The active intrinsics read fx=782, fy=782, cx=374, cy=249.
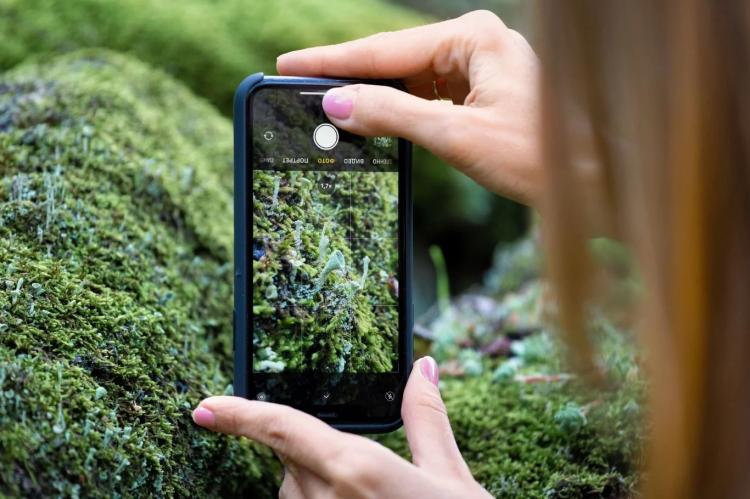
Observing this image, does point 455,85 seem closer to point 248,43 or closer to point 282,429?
point 282,429

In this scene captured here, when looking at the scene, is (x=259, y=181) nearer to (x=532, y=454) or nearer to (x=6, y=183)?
(x=6, y=183)

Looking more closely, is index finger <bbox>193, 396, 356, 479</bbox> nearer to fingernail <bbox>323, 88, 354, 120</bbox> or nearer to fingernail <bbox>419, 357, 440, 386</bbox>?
fingernail <bbox>419, 357, 440, 386</bbox>

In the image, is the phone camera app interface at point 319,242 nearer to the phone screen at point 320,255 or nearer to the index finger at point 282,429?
the phone screen at point 320,255

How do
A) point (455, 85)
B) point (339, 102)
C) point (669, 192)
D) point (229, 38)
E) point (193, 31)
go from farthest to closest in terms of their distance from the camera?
point (229, 38), point (193, 31), point (455, 85), point (339, 102), point (669, 192)

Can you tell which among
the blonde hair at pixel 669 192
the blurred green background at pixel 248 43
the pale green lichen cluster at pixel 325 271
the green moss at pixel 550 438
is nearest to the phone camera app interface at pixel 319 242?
the pale green lichen cluster at pixel 325 271

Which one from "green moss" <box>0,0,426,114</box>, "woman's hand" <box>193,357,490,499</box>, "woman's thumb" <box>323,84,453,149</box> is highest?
"green moss" <box>0,0,426,114</box>

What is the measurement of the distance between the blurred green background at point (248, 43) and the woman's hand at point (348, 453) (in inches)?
79.9

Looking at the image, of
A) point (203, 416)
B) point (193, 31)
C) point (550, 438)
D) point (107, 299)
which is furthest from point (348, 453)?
point (193, 31)

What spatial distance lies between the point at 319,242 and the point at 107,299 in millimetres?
432

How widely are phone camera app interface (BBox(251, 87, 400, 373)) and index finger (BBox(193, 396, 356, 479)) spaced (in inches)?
7.3

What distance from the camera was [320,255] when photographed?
159 cm

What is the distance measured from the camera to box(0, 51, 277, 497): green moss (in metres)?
1.24

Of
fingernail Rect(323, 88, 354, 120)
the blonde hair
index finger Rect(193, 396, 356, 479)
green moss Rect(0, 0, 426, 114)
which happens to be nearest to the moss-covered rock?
index finger Rect(193, 396, 356, 479)

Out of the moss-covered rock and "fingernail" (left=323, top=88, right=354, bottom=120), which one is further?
"fingernail" (left=323, top=88, right=354, bottom=120)
